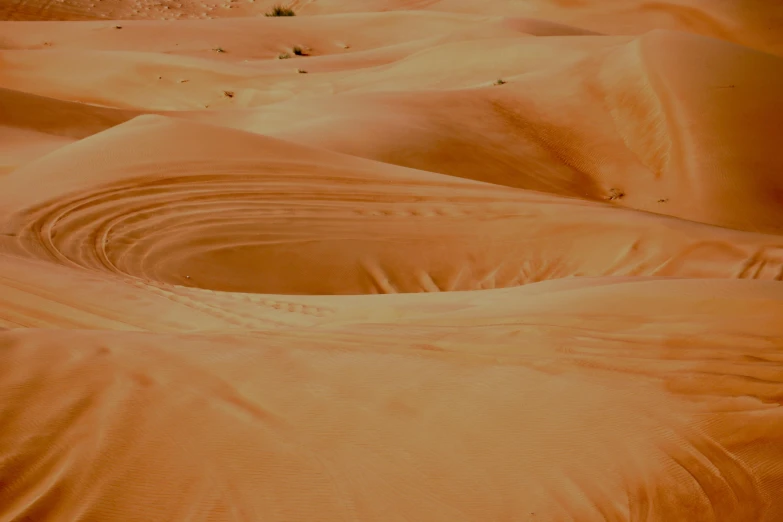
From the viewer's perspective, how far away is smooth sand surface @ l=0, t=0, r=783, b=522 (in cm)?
259

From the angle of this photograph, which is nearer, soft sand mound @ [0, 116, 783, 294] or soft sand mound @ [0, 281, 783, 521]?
soft sand mound @ [0, 281, 783, 521]

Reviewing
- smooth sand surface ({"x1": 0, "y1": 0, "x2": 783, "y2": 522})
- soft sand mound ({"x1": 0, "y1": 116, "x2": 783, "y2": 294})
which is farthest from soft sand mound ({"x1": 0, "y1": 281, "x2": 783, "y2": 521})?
soft sand mound ({"x1": 0, "y1": 116, "x2": 783, "y2": 294})

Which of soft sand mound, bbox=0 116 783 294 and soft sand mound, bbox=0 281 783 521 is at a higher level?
soft sand mound, bbox=0 116 783 294

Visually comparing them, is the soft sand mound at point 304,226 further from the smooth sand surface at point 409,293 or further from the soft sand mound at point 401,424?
the soft sand mound at point 401,424

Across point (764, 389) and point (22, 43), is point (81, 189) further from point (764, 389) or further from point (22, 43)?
point (22, 43)

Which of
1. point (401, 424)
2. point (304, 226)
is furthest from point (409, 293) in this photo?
point (401, 424)

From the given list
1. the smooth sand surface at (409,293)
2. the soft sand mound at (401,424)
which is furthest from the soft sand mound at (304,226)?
the soft sand mound at (401,424)

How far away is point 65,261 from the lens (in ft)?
17.7

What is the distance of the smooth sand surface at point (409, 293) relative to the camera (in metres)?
2.59

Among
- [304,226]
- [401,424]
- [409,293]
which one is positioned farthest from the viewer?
[304,226]

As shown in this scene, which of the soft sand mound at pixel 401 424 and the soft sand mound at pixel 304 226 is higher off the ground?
the soft sand mound at pixel 304 226

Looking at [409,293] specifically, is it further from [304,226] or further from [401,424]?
[401,424]

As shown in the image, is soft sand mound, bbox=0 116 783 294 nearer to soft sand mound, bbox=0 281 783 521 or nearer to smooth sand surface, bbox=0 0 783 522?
smooth sand surface, bbox=0 0 783 522

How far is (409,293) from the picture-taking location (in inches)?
219
